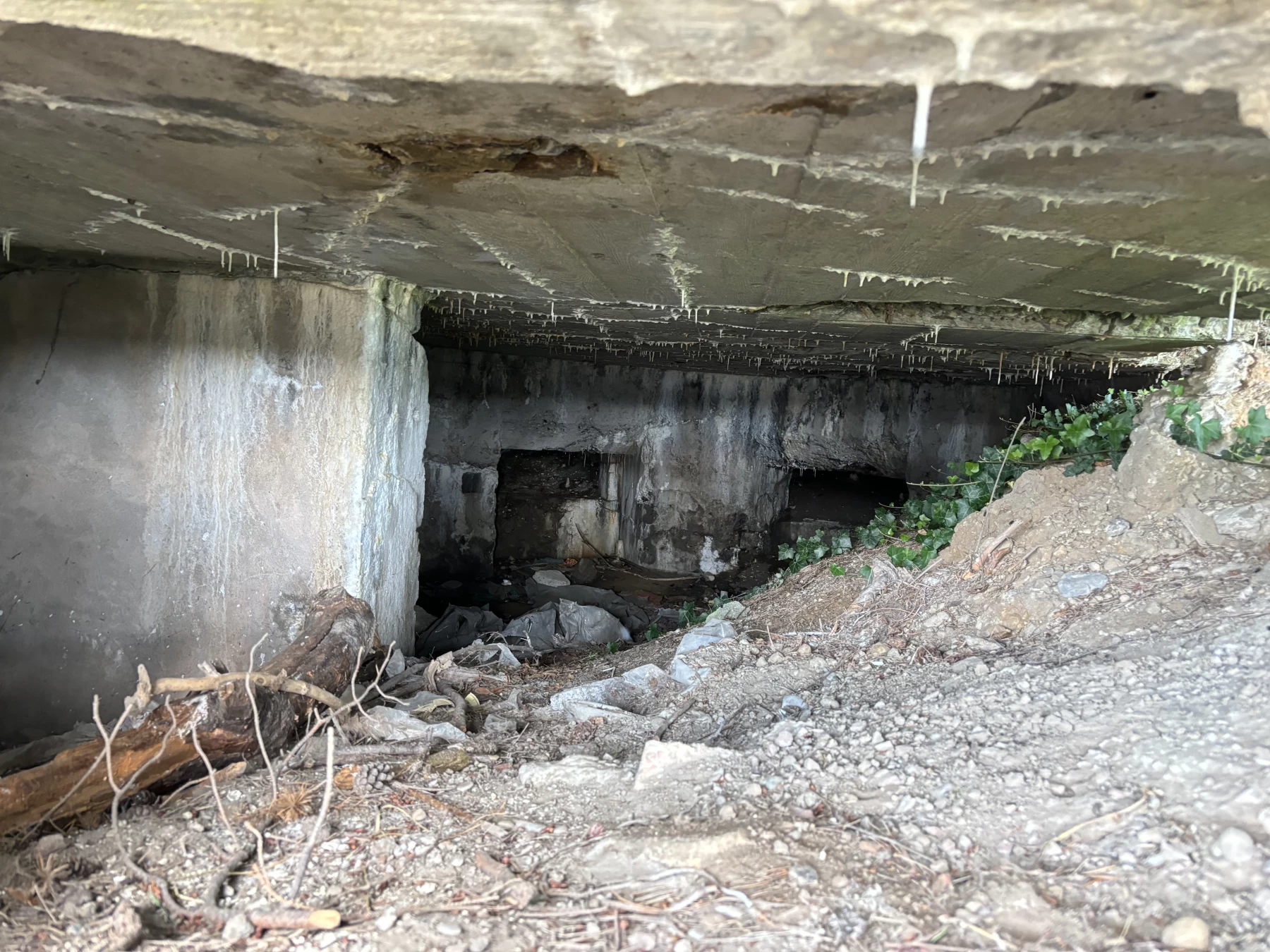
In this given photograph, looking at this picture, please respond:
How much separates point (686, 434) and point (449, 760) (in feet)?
22.3

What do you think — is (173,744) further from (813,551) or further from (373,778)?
(813,551)

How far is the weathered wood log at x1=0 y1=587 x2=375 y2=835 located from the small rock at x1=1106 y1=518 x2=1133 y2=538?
3.40 metres

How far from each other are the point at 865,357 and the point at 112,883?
18.9 ft

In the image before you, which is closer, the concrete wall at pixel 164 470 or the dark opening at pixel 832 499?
the concrete wall at pixel 164 470

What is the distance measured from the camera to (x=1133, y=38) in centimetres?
116

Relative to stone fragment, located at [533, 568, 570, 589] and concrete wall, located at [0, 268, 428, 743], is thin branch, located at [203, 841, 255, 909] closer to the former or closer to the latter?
concrete wall, located at [0, 268, 428, 743]

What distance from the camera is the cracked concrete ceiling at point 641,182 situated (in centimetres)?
150

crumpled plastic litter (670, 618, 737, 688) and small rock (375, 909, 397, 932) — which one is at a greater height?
small rock (375, 909, 397, 932)

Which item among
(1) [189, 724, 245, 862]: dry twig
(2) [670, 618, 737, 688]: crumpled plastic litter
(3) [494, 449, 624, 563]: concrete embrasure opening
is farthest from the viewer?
(3) [494, 449, 624, 563]: concrete embrasure opening

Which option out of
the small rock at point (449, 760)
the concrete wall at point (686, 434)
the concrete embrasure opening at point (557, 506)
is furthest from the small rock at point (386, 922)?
the concrete embrasure opening at point (557, 506)

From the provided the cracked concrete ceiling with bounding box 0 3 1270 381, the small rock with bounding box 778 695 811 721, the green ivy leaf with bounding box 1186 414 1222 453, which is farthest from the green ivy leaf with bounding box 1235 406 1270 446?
the small rock with bounding box 778 695 811 721

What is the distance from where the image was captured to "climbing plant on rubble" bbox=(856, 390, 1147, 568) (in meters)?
3.84

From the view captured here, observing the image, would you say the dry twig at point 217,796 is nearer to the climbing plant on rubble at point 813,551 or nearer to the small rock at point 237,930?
the small rock at point 237,930

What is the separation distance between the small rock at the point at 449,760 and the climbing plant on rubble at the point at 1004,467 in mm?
2582
